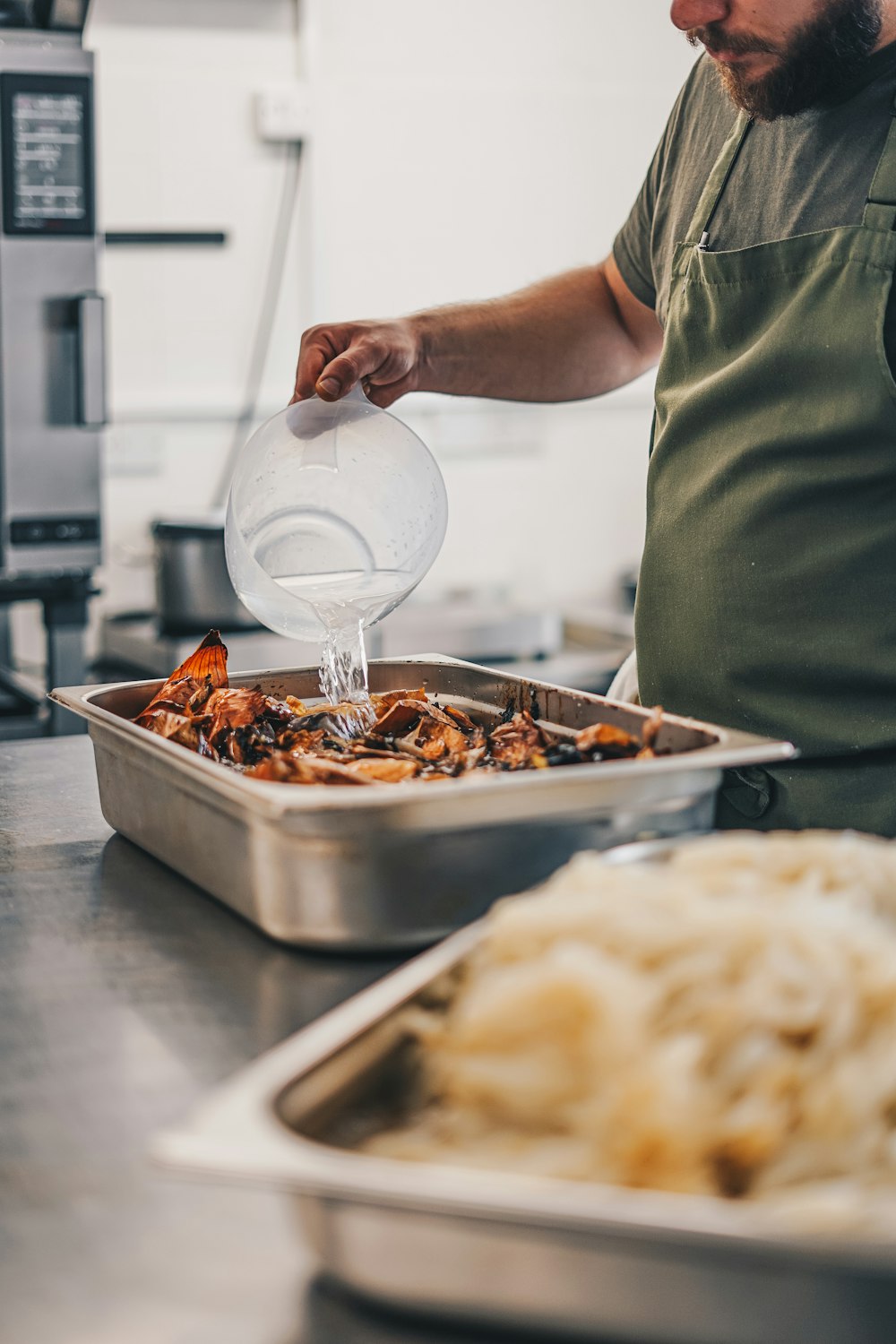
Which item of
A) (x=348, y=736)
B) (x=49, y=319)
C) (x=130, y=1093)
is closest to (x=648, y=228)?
(x=348, y=736)

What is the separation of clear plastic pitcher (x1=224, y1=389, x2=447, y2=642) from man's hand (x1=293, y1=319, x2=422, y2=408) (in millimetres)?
35

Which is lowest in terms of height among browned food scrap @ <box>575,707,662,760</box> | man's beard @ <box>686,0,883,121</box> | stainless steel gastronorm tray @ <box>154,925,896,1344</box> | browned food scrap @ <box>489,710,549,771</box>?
stainless steel gastronorm tray @ <box>154,925,896,1344</box>

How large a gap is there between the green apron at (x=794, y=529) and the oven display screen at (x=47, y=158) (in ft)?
4.65

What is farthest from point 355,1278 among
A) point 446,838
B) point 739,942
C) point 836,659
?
point 836,659

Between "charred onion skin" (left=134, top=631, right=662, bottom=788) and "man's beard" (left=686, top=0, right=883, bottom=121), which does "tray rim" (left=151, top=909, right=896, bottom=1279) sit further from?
"man's beard" (left=686, top=0, right=883, bottom=121)

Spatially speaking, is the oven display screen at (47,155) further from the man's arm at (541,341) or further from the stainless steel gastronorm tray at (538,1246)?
the stainless steel gastronorm tray at (538,1246)

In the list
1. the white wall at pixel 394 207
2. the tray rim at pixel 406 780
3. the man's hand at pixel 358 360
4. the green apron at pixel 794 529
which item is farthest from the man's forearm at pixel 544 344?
the white wall at pixel 394 207

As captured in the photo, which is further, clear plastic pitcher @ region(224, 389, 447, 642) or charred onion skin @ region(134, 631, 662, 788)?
clear plastic pitcher @ region(224, 389, 447, 642)

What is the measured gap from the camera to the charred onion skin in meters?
1.17

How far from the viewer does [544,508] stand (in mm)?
4059

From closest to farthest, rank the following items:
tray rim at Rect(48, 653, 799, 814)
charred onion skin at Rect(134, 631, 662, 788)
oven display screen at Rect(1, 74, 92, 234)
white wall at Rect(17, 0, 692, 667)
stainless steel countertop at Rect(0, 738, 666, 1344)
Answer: stainless steel countertop at Rect(0, 738, 666, 1344) < tray rim at Rect(48, 653, 799, 814) < charred onion skin at Rect(134, 631, 662, 788) < oven display screen at Rect(1, 74, 92, 234) < white wall at Rect(17, 0, 692, 667)

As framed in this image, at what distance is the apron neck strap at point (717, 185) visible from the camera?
1667 millimetres

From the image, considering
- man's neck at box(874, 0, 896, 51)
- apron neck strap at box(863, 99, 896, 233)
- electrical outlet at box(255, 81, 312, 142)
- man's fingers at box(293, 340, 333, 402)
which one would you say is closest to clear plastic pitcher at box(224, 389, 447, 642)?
man's fingers at box(293, 340, 333, 402)

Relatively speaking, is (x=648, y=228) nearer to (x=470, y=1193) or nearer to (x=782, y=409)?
(x=782, y=409)
